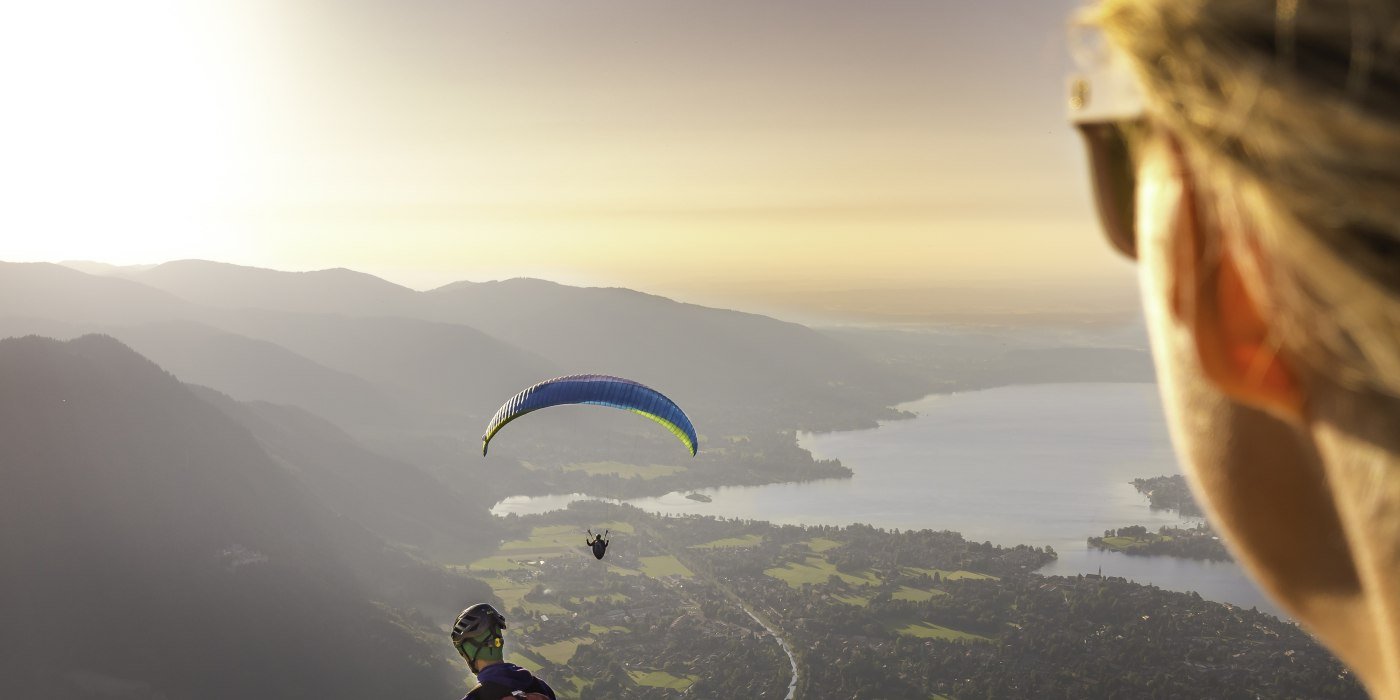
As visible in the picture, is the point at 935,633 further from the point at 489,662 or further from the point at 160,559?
the point at 489,662

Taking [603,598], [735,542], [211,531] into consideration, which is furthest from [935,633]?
[211,531]

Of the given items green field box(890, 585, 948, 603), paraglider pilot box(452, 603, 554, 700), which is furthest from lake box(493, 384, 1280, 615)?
paraglider pilot box(452, 603, 554, 700)

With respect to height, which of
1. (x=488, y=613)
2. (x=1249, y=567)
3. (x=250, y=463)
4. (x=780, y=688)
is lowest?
(x=780, y=688)

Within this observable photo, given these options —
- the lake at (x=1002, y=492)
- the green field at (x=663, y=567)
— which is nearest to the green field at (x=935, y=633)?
the lake at (x=1002, y=492)

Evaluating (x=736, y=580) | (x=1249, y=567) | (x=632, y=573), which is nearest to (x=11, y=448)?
(x=632, y=573)

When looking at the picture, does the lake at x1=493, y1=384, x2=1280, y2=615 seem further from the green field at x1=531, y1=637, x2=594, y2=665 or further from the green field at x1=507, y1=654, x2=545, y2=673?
the green field at x1=507, y1=654, x2=545, y2=673

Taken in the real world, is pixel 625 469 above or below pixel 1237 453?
below

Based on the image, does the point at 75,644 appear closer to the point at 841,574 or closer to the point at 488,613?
the point at 841,574
